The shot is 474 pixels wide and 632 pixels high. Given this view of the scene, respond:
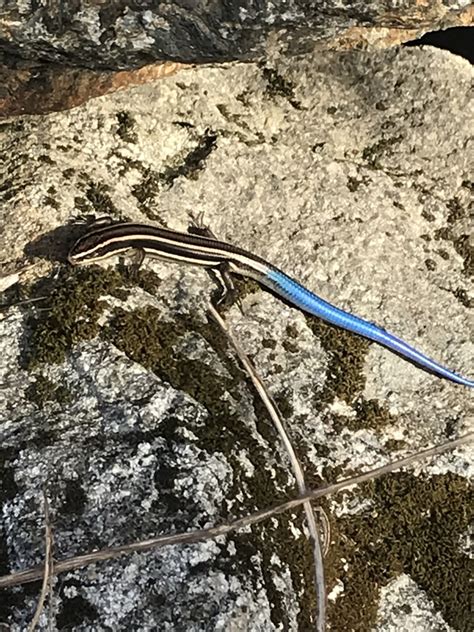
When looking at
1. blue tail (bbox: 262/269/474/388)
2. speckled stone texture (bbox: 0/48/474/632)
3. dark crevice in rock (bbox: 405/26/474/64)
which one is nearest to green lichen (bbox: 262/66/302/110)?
speckled stone texture (bbox: 0/48/474/632)

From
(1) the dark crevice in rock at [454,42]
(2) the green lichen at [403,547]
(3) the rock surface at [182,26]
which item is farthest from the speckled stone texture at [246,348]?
(1) the dark crevice in rock at [454,42]

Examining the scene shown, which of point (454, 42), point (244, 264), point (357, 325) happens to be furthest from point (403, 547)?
→ point (454, 42)

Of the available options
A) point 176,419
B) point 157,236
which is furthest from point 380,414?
point 157,236

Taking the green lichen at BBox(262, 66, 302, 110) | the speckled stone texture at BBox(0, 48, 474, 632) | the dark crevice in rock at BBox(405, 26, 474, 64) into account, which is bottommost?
the speckled stone texture at BBox(0, 48, 474, 632)

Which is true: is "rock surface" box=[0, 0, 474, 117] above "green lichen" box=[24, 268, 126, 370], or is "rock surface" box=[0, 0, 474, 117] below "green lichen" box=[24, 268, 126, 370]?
above

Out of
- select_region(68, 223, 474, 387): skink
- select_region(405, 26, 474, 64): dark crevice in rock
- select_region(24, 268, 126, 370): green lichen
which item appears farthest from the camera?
select_region(405, 26, 474, 64): dark crevice in rock

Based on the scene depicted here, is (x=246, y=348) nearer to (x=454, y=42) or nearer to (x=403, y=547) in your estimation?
(x=403, y=547)

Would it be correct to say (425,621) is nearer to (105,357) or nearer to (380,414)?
(380,414)

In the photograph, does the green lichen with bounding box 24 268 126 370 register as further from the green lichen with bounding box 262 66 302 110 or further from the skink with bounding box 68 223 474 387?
the green lichen with bounding box 262 66 302 110
